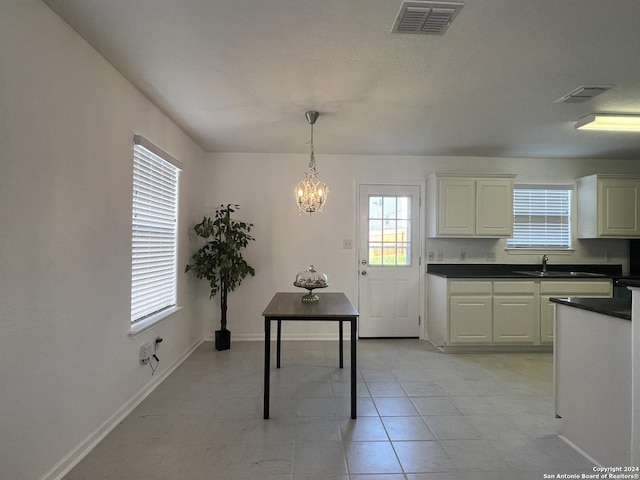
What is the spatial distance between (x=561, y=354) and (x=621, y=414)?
1.64 ft

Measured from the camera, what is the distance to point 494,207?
14.4 ft

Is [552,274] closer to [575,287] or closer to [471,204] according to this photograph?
[575,287]

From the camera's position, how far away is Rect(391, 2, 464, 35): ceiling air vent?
5.48 ft

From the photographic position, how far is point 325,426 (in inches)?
94.6

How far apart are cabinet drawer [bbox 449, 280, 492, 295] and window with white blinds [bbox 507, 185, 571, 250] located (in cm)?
100

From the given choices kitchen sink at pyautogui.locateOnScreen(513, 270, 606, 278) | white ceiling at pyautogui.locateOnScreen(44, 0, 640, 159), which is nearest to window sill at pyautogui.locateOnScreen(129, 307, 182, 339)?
white ceiling at pyautogui.locateOnScreen(44, 0, 640, 159)

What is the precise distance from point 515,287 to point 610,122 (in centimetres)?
192

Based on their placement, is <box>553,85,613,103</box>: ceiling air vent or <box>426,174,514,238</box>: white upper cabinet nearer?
<box>553,85,613,103</box>: ceiling air vent

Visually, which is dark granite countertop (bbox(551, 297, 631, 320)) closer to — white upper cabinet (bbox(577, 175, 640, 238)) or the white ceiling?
the white ceiling

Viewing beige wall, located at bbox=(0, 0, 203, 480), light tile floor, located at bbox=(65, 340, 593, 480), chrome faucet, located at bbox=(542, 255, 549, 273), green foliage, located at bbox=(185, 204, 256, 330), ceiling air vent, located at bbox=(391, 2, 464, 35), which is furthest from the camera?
chrome faucet, located at bbox=(542, 255, 549, 273)

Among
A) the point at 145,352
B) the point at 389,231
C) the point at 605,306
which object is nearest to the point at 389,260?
the point at 389,231

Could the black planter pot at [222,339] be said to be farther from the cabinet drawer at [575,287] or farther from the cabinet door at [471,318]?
the cabinet drawer at [575,287]

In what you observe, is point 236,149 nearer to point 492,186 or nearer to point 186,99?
point 186,99

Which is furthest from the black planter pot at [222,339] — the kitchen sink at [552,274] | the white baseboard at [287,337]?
the kitchen sink at [552,274]
